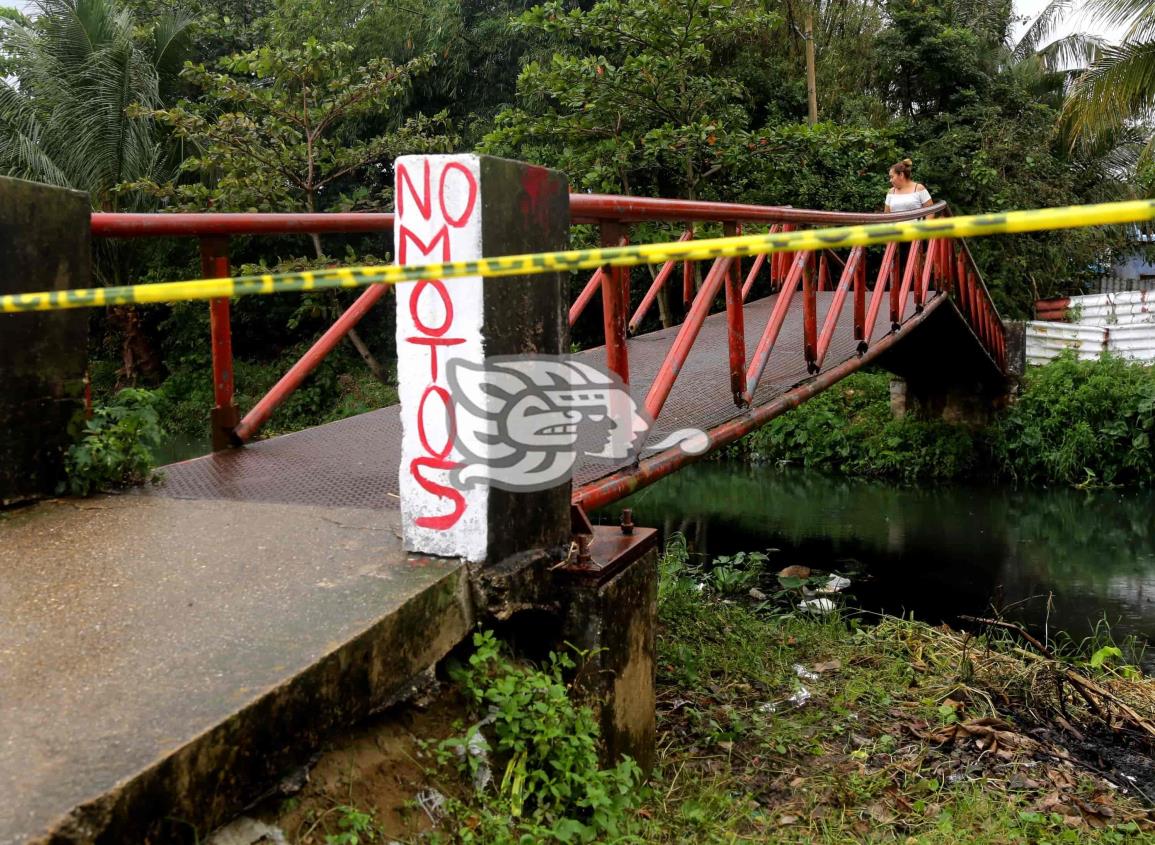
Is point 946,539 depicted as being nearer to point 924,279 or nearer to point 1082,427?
point 924,279

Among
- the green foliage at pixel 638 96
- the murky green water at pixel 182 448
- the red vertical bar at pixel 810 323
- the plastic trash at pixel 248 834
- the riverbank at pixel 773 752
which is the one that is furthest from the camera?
the murky green water at pixel 182 448

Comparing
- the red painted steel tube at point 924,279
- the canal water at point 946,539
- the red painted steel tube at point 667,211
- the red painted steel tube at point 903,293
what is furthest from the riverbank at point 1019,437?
the red painted steel tube at point 667,211

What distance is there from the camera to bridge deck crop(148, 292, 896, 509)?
3.12 meters

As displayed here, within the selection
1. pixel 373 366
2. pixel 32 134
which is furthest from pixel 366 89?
pixel 32 134

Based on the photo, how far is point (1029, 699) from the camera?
446 centimetres

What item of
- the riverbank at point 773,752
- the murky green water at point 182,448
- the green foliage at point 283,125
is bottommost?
the murky green water at point 182,448

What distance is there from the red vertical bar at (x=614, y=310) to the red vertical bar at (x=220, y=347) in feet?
4.34

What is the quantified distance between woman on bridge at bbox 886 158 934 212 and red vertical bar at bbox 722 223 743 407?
15.7 feet

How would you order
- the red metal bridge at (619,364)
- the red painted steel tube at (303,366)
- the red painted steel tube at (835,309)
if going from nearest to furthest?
the red metal bridge at (619,364), the red painted steel tube at (303,366), the red painted steel tube at (835,309)

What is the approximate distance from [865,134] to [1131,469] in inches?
203

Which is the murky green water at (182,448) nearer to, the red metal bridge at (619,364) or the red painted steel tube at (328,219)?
the red metal bridge at (619,364)

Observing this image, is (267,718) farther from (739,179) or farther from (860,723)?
(739,179)

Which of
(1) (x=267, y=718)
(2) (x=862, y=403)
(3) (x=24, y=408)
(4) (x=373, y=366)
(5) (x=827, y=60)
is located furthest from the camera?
(4) (x=373, y=366)

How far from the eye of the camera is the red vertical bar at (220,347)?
3441mm
